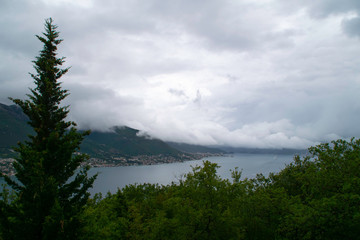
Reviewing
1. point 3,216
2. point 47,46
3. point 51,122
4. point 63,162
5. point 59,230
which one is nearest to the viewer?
point 59,230

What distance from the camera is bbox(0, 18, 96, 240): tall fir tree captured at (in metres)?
14.8

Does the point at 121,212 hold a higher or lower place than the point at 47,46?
lower

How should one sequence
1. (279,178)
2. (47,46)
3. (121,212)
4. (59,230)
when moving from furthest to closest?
(279,178), (121,212), (47,46), (59,230)

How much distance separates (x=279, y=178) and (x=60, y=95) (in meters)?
30.9

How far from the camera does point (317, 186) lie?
19.9 meters

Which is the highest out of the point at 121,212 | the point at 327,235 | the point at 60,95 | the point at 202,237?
the point at 60,95

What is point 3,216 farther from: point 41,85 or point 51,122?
point 41,85

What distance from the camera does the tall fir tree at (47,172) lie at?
14.8m

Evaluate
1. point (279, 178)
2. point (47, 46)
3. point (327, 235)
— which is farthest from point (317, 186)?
point (47, 46)

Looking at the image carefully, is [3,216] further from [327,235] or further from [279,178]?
[279,178]

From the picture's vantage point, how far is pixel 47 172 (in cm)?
1856

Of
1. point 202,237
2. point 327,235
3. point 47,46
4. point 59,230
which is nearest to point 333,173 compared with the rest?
point 327,235

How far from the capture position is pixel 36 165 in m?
15.4

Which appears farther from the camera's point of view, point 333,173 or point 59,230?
point 333,173
